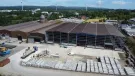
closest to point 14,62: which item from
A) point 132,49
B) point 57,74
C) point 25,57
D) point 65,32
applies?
point 25,57

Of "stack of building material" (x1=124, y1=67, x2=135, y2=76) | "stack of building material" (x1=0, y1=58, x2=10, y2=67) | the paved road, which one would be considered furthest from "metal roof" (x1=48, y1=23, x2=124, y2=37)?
the paved road

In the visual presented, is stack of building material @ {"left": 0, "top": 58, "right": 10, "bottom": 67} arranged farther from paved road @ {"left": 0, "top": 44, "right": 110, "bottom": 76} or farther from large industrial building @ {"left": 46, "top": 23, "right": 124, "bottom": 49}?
large industrial building @ {"left": 46, "top": 23, "right": 124, "bottom": 49}

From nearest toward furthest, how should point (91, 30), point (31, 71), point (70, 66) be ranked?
1. point (31, 71)
2. point (70, 66)
3. point (91, 30)

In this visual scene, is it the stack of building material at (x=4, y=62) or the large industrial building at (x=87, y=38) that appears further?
the large industrial building at (x=87, y=38)

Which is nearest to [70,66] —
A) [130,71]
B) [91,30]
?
[130,71]

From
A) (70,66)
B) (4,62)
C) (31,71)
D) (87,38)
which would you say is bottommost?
(31,71)

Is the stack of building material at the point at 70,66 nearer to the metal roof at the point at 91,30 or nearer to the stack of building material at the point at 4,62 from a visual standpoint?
the stack of building material at the point at 4,62

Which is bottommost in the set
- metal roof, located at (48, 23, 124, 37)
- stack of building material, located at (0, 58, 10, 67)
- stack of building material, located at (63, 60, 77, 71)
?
stack of building material, located at (63, 60, 77, 71)

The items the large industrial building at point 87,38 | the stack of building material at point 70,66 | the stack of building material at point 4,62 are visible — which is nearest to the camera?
the stack of building material at point 70,66

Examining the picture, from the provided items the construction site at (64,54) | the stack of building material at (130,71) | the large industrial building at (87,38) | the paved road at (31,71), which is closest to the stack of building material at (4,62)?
the construction site at (64,54)

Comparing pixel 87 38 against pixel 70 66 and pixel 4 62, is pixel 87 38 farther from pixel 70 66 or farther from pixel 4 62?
pixel 4 62

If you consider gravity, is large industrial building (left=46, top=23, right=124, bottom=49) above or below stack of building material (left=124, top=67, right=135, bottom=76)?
above
